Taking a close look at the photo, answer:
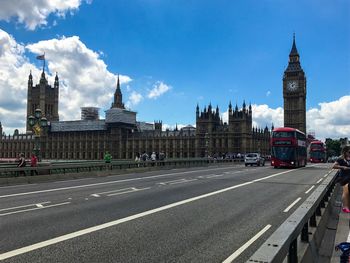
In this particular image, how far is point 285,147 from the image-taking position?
3831 centimetres

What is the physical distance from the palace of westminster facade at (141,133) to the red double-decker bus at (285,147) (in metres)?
80.3

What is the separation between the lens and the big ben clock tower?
14062 cm

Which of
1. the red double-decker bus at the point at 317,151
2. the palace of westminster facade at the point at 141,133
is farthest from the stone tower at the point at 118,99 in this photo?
the red double-decker bus at the point at 317,151

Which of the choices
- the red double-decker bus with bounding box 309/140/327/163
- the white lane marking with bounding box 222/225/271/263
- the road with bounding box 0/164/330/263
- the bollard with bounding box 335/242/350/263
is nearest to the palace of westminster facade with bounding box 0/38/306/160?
the red double-decker bus with bounding box 309/140/327/163

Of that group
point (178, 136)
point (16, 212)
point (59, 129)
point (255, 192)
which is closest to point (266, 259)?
point (16, 212)

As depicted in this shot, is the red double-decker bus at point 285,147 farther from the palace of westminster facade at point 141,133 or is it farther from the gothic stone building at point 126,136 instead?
the gothic stone building at point 126,136

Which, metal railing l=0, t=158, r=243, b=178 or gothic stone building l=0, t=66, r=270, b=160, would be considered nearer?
metal railing l=0, t=158, r=243, b=178

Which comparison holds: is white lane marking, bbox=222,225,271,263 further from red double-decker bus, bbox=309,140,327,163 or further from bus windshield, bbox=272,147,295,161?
red double-decker bus, bbox=309,140,327,163

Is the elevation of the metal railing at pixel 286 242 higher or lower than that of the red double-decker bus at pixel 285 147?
lower

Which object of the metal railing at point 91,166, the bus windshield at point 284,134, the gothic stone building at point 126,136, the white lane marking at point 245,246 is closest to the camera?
the white lane marking at point 245,246

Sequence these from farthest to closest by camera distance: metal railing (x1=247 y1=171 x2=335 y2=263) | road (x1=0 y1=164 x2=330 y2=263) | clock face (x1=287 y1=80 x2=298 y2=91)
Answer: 1. clock face (x1=287 y1=80 x2=298 y2=91)
2. road (x1=0 y1=164 x2=330 y2=263)
3. metal railing (x1=247 y1=171 x2=335 y2=263)

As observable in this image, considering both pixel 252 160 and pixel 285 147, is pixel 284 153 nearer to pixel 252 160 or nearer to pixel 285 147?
pixel 285 147

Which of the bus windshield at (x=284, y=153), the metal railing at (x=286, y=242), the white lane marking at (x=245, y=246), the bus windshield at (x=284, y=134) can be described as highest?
the bus windshield at (x=284, y=134)

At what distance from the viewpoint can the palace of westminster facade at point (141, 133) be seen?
128m
